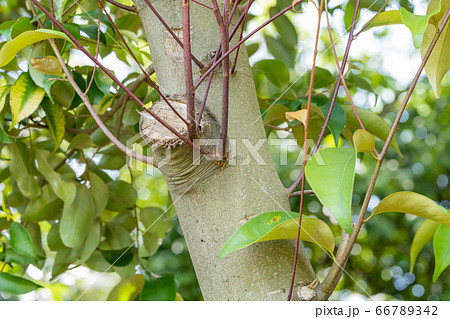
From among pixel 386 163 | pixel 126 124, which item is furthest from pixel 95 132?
pixel 386 163

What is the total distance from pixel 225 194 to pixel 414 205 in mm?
166

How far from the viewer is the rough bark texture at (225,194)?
395 mm

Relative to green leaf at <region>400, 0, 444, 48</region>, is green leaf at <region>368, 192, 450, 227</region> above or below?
below

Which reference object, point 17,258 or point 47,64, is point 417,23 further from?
Result: point 17,258

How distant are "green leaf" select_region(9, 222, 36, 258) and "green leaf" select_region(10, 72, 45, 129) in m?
0.13

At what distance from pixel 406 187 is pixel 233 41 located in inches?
42.1

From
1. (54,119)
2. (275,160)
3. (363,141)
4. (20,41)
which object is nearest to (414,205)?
(363,141)

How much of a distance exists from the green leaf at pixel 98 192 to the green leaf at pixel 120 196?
4 centimetres

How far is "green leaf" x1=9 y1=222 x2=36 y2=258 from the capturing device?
0.54 meters

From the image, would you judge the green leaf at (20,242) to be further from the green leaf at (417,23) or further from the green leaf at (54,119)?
the green leaf at (417,23)

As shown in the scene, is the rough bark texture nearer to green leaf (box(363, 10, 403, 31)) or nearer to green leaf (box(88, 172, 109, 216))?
green leaf (box(363, 10, 403, 31))

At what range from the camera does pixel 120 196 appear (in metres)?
0.75

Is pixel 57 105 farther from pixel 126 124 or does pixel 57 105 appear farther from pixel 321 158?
pixel 321 158

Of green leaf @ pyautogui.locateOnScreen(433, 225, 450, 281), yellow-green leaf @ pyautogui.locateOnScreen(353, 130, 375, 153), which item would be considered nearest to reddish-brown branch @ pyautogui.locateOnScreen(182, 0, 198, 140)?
yellow-green leaf @ pyautogui.locateOnScreen(353, 130, 375, 153)
